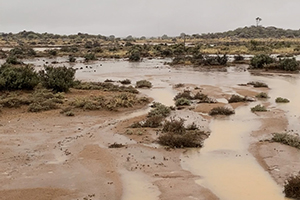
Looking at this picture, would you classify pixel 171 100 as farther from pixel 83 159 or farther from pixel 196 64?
pixel 196 64

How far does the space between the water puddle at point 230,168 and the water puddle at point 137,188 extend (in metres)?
1.31

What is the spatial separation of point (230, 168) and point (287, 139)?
3.11m

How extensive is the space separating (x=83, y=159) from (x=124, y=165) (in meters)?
1.31

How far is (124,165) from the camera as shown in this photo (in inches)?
368

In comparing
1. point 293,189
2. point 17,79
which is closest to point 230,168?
point 293,189

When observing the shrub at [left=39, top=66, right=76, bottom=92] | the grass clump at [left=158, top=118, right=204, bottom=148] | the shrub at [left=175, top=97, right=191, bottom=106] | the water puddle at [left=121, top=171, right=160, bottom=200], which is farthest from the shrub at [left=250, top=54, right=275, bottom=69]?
the water puddle at [left=121, top=171, right=160, bottom=200]

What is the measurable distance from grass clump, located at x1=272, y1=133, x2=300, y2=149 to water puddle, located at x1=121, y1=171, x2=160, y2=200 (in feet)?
17.7

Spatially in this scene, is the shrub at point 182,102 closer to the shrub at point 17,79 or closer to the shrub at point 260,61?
the shrub at point 17,79

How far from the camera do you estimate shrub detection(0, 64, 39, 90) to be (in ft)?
61.8

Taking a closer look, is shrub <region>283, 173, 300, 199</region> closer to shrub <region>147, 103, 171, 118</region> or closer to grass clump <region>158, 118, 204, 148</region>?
grass clump <region>158, 118, 204, 148</region>

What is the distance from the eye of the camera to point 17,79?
19031 mm

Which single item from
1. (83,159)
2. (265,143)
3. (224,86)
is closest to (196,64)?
(224,86)

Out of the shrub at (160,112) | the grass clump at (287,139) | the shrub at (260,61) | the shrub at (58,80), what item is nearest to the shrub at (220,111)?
the shrub at (160,112)

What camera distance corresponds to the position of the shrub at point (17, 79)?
18.8 m
